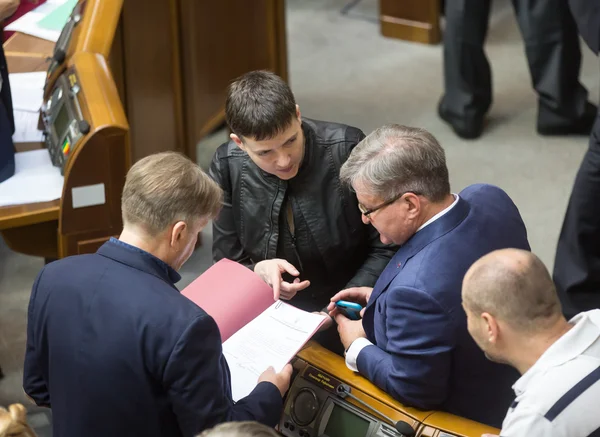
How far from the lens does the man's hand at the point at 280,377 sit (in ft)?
7.31

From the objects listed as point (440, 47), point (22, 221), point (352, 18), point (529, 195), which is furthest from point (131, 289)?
point (352, 18)

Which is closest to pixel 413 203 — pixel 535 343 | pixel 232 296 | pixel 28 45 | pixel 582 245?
pixel 535 343

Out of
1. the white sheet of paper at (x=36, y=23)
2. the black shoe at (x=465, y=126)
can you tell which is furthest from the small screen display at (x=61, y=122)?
the black shoe at (x=465, y=126)

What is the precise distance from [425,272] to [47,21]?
2.66 metres

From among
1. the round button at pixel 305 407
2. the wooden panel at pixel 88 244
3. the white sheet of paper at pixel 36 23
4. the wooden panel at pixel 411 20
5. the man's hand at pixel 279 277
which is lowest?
the wooden panel at pixel 411 20

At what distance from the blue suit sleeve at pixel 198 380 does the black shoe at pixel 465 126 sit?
3.41 metres

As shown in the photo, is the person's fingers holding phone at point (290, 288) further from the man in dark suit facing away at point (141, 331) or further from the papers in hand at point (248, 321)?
the man in dark suit facing away at point (141, 331)

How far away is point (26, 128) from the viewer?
11.4 ft

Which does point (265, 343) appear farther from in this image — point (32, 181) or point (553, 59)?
point (553, 59)

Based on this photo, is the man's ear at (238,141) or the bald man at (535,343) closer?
the bald man at (535,343)

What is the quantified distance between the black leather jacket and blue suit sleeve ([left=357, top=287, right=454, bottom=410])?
0.54 metres

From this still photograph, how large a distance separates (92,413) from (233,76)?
9.38ft

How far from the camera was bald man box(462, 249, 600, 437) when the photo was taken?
5.68 ft

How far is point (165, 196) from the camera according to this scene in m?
2.05
